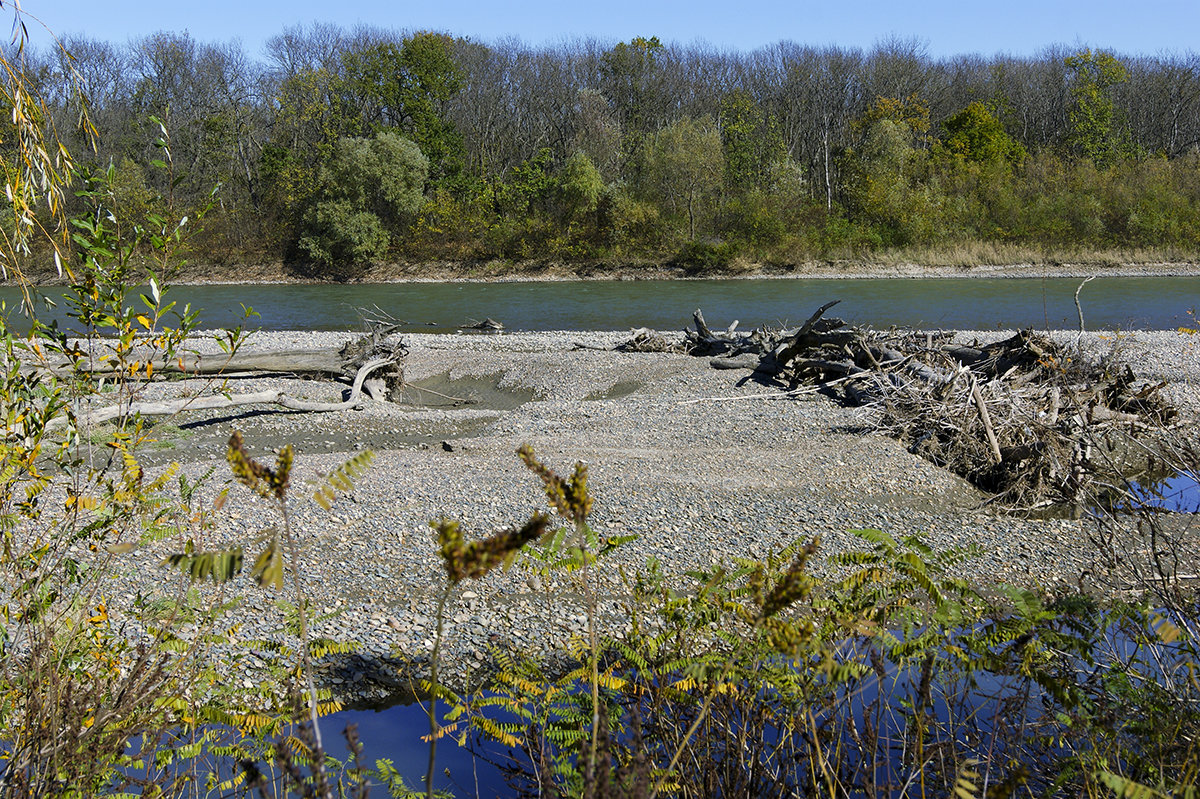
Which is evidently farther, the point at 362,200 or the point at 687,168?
the point at 687,168

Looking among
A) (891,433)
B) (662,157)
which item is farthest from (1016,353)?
(662,157)

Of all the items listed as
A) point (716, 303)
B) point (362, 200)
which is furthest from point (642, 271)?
point (362, 200)

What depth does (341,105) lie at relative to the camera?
190ft

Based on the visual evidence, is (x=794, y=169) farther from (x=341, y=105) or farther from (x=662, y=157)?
(x=341, y=105)

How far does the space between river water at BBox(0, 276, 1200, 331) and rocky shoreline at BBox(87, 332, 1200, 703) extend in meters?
11.2

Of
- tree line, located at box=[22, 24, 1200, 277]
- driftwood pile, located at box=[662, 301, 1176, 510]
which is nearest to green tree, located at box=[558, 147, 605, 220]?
tree line, located at box=[22, 24, 1200, 277]

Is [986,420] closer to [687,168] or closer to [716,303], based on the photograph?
[716,303]

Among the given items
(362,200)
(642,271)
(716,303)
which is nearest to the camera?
(716,303)

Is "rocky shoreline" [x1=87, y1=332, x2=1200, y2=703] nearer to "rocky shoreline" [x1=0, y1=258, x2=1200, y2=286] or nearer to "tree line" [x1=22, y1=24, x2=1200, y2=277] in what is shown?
"rocky shoreline" [x1=0, y1=258, x2=1200, y2=286]

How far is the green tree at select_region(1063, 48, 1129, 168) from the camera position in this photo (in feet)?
185

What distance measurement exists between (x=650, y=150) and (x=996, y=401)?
152 ft

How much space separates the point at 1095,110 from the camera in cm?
5753

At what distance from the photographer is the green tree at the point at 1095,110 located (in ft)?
Answer: 185

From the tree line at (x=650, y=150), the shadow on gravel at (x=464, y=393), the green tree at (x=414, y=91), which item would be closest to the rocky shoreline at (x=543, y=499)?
the shadow on gravel at (x=464, y=393)
